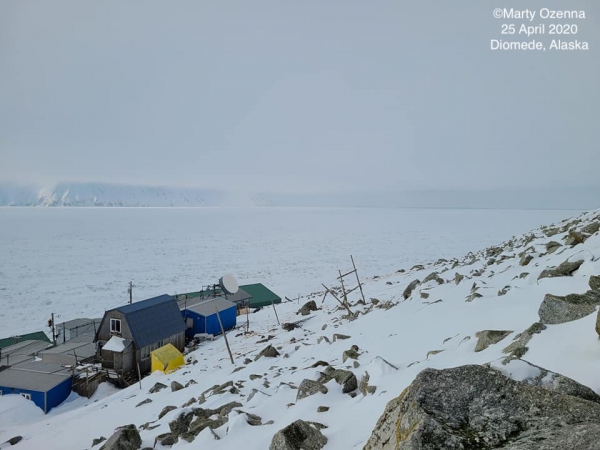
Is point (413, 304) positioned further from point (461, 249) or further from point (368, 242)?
point (368, 242)

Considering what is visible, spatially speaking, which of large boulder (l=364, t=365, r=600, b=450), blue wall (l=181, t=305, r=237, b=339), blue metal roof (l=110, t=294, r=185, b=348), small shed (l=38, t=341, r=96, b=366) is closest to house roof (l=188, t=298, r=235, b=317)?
blue wall (l=181, t=305, r=237, b=339)

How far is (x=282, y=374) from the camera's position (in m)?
13.2

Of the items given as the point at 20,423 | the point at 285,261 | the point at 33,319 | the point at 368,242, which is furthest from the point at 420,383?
the point at 368,242

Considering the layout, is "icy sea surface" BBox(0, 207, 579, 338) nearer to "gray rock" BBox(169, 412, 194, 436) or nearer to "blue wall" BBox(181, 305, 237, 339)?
"blue wall" BBox(181, 305, 237, 339)

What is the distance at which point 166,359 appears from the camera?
77.4 feet

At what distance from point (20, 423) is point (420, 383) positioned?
25.1m

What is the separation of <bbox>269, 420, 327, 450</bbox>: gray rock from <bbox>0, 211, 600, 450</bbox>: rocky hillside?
0.06ft

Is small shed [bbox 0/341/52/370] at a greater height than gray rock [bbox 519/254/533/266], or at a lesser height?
lesser

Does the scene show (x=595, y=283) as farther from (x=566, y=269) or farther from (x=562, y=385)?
(x=562, y=385)

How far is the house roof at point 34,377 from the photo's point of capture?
2094 cm

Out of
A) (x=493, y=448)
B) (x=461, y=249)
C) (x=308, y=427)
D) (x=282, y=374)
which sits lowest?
(x=461, y=249)

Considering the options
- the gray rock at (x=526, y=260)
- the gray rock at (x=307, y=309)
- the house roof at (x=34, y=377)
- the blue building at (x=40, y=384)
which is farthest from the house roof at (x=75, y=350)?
the gray rock at (x=526, y=260)

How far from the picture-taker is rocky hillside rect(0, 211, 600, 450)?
3.11 meters

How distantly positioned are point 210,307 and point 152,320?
20.1ft
